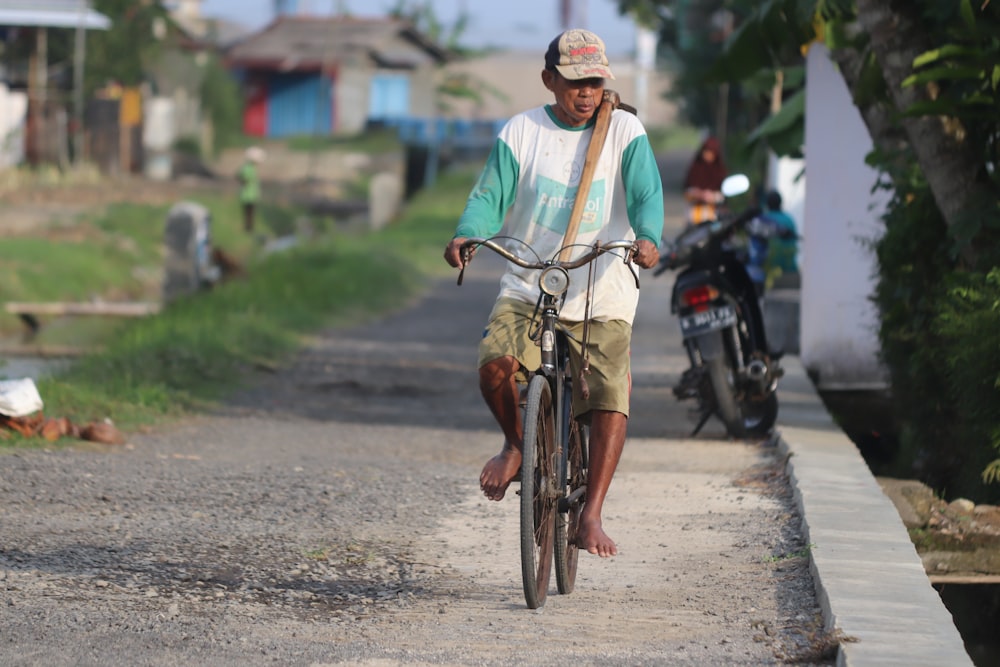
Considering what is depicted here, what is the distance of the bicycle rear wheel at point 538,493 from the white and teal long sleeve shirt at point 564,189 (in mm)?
432

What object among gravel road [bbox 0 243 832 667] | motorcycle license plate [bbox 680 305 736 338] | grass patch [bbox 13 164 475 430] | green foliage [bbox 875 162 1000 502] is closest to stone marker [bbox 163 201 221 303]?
grass patch [bbox 13 164 475 430]

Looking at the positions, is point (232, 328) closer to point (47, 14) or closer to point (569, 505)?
point (569, 505)

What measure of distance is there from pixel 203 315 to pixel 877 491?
876cm

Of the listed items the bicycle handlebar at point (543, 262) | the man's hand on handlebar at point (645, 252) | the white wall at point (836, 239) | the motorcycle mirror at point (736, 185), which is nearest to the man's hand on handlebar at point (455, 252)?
the bicycle handlebar at point (543, 262)

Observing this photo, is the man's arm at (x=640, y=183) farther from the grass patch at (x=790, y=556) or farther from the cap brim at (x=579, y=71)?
the grass patch at (x=790, y=556)

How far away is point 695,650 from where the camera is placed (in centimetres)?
486

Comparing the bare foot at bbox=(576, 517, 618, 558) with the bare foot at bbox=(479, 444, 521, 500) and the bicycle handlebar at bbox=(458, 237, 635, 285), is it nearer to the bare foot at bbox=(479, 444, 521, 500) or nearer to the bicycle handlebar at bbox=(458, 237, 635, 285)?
the bare foot at bbox=(479, 444, 521, 500)

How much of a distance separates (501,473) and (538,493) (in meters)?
0.17

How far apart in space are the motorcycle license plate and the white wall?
246 cm

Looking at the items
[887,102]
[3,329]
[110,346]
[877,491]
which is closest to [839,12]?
[887,102]

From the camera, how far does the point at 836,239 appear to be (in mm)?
11188

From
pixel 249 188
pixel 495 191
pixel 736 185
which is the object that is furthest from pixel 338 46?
pixel 495 191

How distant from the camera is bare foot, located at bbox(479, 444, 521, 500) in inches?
209

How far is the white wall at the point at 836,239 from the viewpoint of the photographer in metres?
11.0
